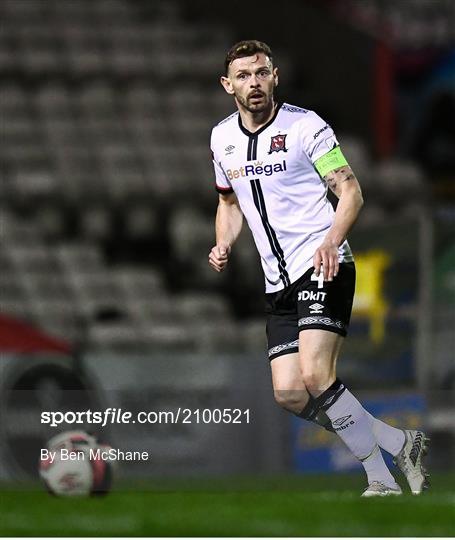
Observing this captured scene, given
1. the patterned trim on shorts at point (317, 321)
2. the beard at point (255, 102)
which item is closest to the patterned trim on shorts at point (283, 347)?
the patterned trim on shorts at point (317, 321)

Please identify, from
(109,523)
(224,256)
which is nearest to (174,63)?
(109,523)

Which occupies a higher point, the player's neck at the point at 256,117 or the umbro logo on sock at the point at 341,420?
the player's neck at the point at 256,117

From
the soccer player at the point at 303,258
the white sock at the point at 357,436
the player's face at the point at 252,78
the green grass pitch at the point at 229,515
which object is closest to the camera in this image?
the player's face at the point at 252,78

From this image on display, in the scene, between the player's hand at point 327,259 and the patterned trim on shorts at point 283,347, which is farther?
the patterned trim on shorts at point 283,347

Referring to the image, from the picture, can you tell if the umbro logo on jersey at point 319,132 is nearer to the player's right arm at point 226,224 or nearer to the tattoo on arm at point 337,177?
the tattoo on arm at point 337,177

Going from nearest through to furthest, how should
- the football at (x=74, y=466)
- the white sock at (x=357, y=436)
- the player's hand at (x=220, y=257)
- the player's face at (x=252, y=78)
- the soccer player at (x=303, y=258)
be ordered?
the player's face at (x=252, y=78)
the soccer player at (x=303, y=258)
the white sock at (x=357, y=436)
the player's hand at (x=220, y=257)
the football at (x=74, y=466)

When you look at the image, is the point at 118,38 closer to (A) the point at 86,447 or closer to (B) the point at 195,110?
(B) the point at 195,110

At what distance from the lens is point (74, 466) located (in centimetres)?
604

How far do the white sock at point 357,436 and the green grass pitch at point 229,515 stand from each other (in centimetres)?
23

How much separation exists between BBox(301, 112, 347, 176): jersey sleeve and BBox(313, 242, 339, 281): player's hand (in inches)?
10.6

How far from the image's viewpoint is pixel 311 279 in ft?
17.2

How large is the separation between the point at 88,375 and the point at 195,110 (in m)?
5.37

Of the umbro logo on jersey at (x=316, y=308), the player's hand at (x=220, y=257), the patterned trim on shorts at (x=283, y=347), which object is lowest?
the patterned trim on shorts at (x=283, y=347)

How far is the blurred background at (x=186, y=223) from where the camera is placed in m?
12.6
